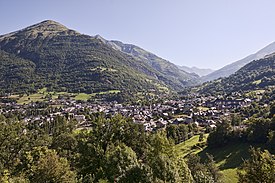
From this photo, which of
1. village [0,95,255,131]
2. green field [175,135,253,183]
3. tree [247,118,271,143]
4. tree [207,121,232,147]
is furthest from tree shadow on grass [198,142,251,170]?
village [0,95,255,131]

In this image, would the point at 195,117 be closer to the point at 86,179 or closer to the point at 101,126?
the point at 101,126

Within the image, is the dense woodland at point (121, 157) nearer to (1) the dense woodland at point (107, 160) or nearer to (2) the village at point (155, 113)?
(1) the dense woodland at point (107, 160)

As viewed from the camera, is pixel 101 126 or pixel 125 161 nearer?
pixel 125 161

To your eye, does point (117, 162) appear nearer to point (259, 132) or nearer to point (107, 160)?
point (107, 160)

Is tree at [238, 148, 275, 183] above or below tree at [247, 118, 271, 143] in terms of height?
above

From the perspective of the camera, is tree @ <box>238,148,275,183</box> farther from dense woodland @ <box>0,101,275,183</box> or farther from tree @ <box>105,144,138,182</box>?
tree @ <box>105,144,138,182</box>

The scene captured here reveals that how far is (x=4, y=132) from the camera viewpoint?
61.5 m

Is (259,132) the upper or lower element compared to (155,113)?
lower

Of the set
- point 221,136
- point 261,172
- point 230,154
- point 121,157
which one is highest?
point 121,157

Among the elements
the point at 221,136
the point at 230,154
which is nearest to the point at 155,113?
the point at 221,136

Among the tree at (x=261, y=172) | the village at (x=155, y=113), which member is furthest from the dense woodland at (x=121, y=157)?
the village at (x=155, y=113)

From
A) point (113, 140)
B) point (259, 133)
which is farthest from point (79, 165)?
point (259, 133)

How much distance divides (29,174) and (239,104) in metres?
135

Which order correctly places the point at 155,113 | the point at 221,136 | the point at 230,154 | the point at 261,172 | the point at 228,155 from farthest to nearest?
the point at 155,113
the point at 221,136
the point at 230,154
the point at 228,155
the point at 261,172
